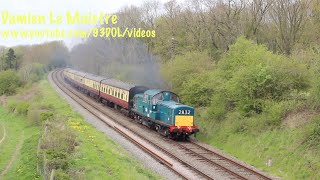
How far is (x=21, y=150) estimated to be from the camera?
2889cm

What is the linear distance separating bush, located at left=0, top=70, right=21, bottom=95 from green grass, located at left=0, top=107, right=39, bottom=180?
19769mm

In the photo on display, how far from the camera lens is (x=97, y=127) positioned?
105 feet

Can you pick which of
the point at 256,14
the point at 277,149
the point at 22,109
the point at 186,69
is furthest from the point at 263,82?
the point at 22,109

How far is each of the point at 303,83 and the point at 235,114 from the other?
4925 mm

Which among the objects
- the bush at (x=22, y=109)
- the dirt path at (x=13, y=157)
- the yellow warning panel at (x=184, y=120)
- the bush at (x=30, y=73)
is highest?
the yellow warning panel at (x=184, y=120)

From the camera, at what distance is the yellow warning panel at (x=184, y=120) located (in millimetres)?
26969

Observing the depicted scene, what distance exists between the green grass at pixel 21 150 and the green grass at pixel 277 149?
12.0 meters

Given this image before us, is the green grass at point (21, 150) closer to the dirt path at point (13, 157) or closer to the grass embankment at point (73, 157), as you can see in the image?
the grass embankment at point (73, 157)

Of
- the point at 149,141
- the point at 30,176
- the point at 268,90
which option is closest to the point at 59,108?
the point at 149,141

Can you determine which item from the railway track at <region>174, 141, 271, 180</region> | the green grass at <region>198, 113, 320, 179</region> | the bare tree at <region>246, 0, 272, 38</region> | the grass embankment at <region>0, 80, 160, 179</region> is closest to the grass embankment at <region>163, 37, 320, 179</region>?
the green grass at <region>198, 113, 320, 179</region>

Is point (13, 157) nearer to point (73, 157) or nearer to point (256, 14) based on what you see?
point (73, 157)

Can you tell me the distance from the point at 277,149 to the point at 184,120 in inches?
288

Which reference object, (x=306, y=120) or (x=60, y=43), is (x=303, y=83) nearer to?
(x=306, y=120)

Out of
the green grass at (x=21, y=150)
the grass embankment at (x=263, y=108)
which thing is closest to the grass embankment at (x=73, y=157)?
the green grass at (x=21, y=150)
